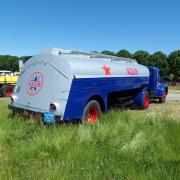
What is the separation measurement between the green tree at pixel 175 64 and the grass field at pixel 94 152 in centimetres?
6890

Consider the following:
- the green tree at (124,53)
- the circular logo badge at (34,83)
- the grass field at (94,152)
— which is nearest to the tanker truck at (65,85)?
the circular logo badge at (34,83)

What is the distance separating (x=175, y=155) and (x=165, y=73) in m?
72.8

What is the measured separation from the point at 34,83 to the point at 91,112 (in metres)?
2.00

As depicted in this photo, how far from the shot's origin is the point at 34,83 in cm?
1138

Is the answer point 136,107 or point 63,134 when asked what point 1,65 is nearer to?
point 136,107

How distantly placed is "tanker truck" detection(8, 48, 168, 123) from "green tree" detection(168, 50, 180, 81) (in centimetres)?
6513

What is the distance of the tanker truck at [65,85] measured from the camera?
10.4 metres

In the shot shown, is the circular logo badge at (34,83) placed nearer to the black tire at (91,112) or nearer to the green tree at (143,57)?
the black tire at (91,112)

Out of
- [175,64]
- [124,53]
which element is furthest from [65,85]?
[124,53]

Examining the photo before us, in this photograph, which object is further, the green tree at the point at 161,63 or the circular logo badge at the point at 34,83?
the green tree at the point at 161,63

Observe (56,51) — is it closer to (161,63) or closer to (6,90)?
(6,90)

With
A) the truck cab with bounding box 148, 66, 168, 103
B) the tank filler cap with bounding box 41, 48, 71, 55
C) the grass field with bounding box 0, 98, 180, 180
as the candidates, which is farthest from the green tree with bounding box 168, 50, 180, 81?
the grass field with bounding box 0, 98, 180, 180

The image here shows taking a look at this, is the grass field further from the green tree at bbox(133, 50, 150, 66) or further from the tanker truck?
the green tree at bbox(133, 50, 150, 66)

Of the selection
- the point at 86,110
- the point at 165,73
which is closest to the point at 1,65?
the point at 165,73
